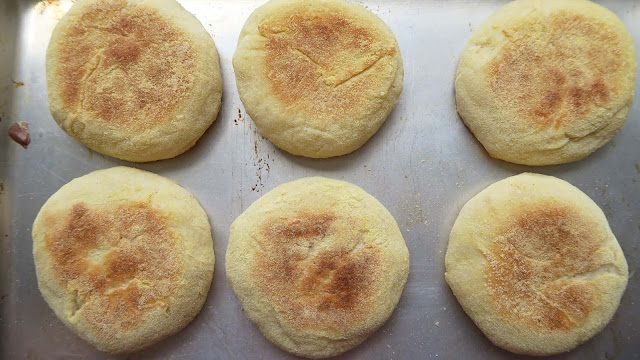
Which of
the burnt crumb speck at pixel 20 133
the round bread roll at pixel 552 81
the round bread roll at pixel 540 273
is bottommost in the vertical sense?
the round bread roll at pixel 540 273

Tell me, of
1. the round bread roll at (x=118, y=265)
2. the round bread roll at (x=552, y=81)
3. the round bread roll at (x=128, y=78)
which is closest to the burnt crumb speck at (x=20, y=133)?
the round bread roll at (x=128, y=78)

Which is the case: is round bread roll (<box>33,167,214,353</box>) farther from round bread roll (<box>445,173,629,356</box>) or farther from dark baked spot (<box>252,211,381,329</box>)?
round bread roll (<box>445,173,629,356</box>)

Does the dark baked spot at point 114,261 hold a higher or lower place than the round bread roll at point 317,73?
lower

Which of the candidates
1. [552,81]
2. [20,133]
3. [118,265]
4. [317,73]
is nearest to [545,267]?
[552,81]

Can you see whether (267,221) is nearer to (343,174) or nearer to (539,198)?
(343,174)

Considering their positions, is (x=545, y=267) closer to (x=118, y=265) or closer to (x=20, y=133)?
(x=118, y=265)

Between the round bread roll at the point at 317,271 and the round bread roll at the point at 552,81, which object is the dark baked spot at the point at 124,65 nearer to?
the round bread roll at the point at 317,271
